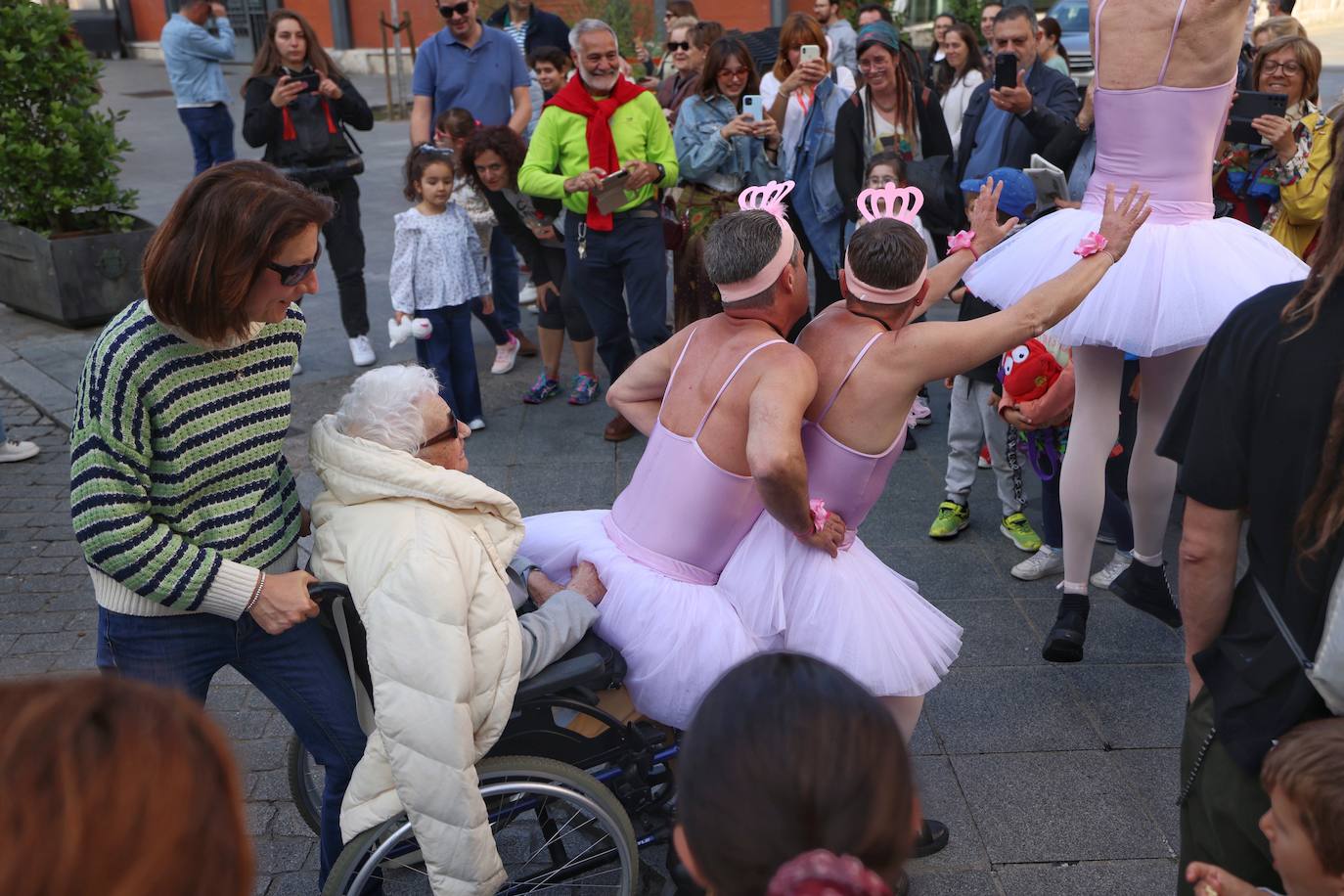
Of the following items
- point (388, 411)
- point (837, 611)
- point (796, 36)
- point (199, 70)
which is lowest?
point (837, 611)

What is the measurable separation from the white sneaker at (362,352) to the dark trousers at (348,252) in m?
0.04

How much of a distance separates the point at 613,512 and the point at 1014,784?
141 cm

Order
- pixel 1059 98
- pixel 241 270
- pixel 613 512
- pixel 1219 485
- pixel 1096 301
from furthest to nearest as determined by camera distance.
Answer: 1. pixel 1059 98
2. pixel 1096 301
3. pixel 613 512
4. pixel 241 270
5. pixel 1219 485

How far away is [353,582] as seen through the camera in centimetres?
250

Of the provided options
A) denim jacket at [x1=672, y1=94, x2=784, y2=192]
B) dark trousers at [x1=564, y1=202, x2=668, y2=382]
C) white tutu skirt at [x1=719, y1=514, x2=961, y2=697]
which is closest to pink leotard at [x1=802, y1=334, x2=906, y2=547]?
white tutu skirt at [x1=719, y1=514, x2=961, y2=697]

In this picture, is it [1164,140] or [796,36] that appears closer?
[1164,140]

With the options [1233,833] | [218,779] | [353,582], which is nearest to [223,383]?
[353,582]

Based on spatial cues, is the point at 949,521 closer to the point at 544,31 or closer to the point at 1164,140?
the point at 1164,140

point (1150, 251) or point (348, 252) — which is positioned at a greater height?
point (1150, 251)

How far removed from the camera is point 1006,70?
5.01m

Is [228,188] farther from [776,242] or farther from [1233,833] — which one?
[1233,833]

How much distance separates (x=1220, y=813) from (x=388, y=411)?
188 centimetres

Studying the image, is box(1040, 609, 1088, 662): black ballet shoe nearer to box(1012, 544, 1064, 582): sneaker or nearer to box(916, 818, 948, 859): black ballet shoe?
box(1012, 544, 1064, 582): sneaker

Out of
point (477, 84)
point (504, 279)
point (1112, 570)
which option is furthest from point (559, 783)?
point (477, 84)
